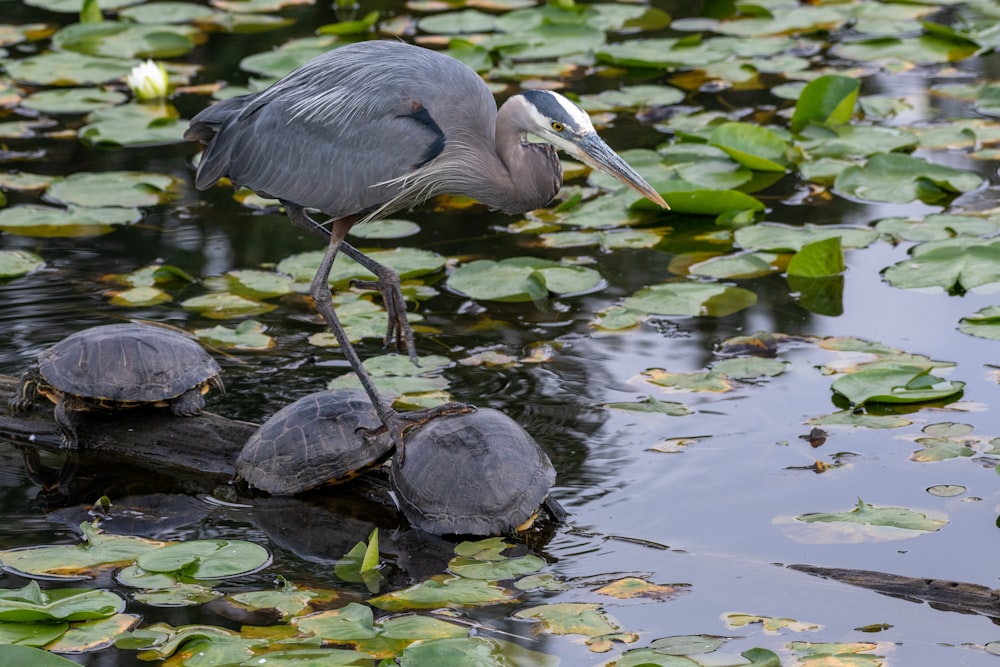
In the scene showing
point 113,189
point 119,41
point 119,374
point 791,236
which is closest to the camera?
point 119,374

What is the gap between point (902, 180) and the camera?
A: 7.45m

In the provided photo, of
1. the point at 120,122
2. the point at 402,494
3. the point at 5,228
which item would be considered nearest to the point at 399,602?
the point at 402,494

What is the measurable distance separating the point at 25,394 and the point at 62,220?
7.46ft

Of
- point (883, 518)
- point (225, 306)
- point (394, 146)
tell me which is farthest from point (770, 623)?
point (225, 306)

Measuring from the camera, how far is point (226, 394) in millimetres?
5680

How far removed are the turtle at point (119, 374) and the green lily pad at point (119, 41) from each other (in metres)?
5.54

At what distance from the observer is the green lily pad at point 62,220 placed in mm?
7453

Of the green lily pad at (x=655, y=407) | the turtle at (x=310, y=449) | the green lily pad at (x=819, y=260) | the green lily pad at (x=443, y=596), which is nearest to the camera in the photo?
the green lily pad at (x=443, y=596)

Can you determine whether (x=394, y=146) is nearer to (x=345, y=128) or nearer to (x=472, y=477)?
(x=345, y=128)

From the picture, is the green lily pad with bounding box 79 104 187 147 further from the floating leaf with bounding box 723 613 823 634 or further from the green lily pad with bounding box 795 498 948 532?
the floating leaf with bounding box 723 613 823 634

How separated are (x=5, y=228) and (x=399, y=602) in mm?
4346

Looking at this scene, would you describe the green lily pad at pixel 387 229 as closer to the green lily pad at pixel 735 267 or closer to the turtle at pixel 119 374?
the green lily pad at pixel 735 267

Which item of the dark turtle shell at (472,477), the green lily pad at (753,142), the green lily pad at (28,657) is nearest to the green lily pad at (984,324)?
the green lily pad at (753,142)

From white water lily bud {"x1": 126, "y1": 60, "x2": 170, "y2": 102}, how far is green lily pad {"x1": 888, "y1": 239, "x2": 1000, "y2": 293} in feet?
17.3
